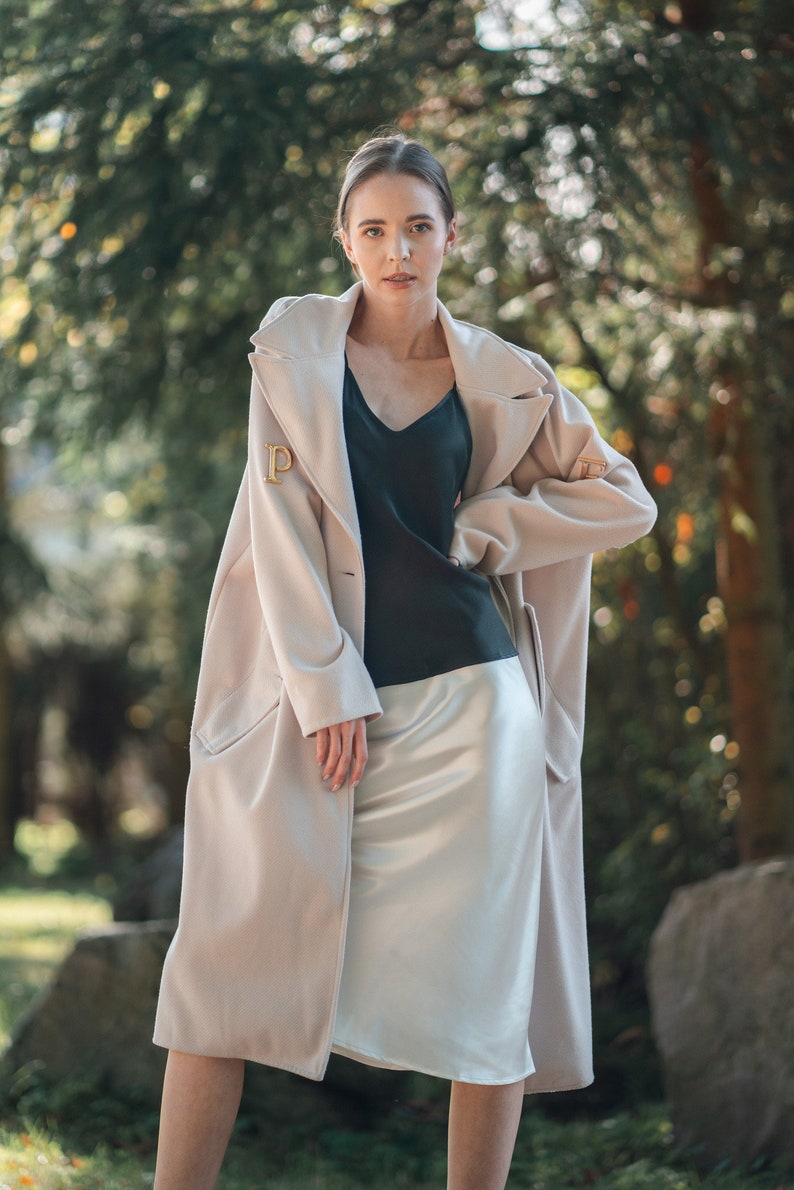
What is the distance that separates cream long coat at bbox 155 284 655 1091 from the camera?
2.24 m

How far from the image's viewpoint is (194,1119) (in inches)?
88.4

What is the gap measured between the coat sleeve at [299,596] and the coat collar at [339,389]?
0.18 feet

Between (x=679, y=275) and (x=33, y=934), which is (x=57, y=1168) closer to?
(x=679, y=275)

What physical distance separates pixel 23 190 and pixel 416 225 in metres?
1.81

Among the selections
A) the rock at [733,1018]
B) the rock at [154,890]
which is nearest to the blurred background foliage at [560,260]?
the rock at [733,1018]

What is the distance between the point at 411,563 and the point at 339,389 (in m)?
0.33

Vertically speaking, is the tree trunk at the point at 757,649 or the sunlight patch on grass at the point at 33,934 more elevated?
the tree trunk at the point at 757,649

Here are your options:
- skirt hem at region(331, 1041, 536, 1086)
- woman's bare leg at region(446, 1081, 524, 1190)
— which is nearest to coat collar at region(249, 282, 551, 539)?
skirt hem at region(331, 1041, 536, 1086)

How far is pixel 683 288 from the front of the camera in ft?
15.2

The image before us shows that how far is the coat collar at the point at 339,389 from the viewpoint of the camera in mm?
2314

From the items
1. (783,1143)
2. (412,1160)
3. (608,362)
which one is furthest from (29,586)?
(783,1143)

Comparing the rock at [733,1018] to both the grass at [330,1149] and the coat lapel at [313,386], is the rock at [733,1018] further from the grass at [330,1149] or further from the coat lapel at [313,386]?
the coat lapel at [313,386]

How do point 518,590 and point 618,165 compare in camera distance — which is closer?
point 518,590

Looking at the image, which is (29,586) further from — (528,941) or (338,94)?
(528,941)
